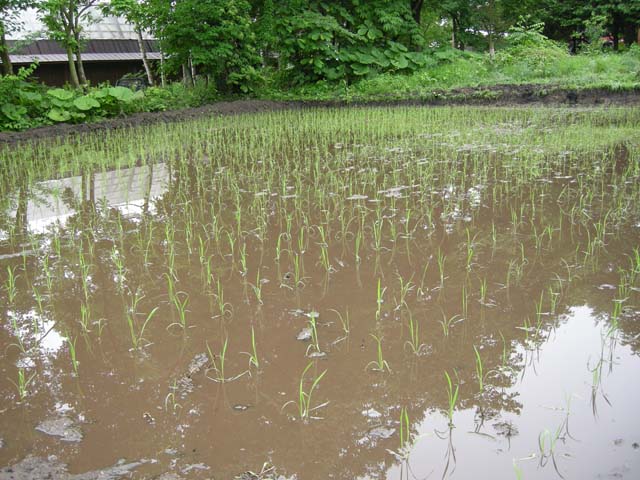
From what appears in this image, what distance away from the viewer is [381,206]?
17.4ft

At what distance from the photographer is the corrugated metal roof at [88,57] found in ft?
65.6

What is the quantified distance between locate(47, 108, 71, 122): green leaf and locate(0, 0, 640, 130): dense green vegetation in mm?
30

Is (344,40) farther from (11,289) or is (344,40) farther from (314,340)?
(314,340)

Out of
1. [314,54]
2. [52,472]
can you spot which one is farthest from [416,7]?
[52,472]

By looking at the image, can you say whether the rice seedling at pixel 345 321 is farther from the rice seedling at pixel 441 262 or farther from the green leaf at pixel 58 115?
the green leaf at pixel 58 115

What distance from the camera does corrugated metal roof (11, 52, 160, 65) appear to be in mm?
19984

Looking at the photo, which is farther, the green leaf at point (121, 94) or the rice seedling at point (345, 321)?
the green leaf at point (121, 94)

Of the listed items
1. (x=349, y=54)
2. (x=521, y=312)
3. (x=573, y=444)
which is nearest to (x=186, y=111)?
(x=349, y=54)

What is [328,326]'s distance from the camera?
10.2 feet

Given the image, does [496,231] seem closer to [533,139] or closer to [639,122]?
[533,139]

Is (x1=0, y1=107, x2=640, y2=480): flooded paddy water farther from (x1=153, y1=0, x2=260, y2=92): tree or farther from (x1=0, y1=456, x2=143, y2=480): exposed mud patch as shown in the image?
(x1=153, y1=0, x2=260, y2=92): tree

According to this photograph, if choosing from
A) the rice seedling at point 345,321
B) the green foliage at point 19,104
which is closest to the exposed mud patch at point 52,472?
the rice seedling at point 345,321

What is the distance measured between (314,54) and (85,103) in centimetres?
745

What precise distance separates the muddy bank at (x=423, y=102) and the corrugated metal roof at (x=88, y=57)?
9.02 meters
